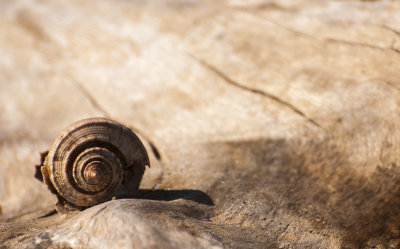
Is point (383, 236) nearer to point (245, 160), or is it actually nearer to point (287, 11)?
point (245, 160)

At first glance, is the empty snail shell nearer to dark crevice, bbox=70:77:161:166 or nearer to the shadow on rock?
the shadow on rock

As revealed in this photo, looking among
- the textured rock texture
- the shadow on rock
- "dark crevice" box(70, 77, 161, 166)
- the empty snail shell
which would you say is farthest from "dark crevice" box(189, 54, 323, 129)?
the empty snail shell

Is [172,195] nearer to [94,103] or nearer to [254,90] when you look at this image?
[254,90]

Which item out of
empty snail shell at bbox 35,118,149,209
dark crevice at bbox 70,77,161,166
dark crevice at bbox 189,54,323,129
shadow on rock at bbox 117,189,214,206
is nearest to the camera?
empty snail shell at bbox 35,118,149,209

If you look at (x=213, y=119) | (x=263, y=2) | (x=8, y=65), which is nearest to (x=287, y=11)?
(x=263, y=2)

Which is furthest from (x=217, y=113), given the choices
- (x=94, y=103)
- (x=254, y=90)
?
(x=94, y=103)

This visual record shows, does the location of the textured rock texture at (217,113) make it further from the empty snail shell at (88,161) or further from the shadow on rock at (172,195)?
the empty snail shell at (88,161)
